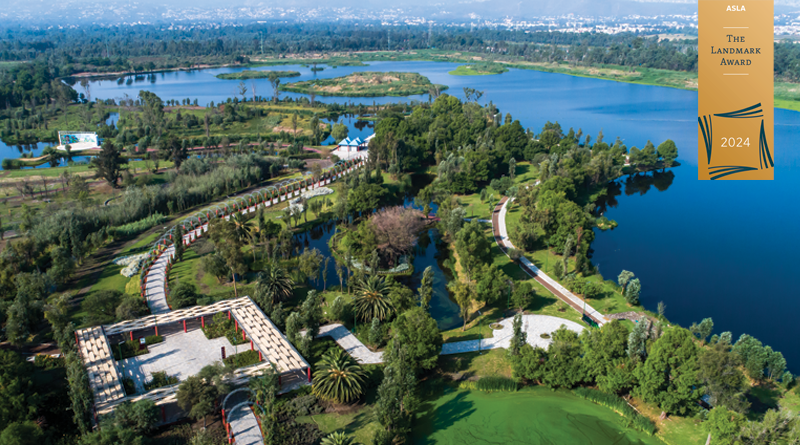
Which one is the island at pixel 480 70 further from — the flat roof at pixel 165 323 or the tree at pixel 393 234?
the flat roof at pixel 165 323

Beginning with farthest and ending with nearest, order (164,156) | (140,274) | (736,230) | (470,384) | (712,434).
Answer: (164,156) → (736,230) → (140,274) → (470,384) → (712,434)

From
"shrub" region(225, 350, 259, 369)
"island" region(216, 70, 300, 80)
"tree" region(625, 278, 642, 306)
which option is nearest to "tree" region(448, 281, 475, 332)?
"tree" region(625, 278, 642, 306)

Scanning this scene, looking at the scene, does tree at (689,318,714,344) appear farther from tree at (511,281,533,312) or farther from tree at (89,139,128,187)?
tree at (89,139,128,187)

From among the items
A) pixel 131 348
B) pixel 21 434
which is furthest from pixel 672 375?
pixel 131 348

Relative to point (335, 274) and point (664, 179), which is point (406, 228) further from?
point (664, 179)

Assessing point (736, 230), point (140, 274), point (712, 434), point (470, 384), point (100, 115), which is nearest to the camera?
point (712, 434)

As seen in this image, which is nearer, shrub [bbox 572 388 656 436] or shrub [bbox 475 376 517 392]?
shrub [bbox 572 388 656 436]

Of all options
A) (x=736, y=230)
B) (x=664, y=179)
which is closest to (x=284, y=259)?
(x=736, y=230)
